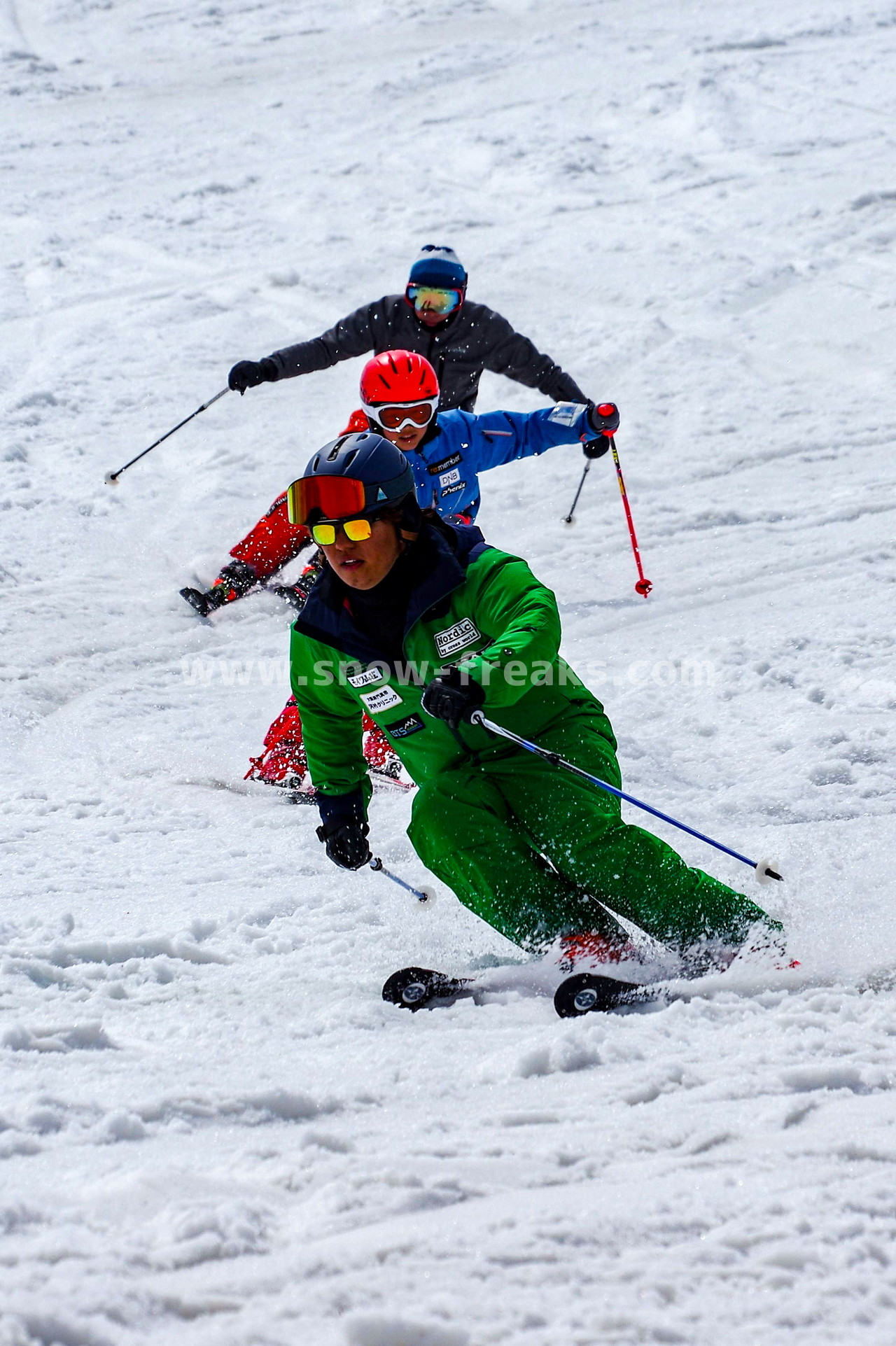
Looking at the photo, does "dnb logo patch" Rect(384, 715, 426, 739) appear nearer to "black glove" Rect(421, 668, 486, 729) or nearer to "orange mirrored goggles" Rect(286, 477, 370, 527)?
"black glove" Rect(421, 668, 486, 729)

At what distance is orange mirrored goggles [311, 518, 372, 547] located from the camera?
3479 millimetres

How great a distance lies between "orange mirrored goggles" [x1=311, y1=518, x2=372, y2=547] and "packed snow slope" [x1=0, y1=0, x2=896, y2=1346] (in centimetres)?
134

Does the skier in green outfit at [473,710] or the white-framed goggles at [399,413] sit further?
the white-framed goggles at [399,413]

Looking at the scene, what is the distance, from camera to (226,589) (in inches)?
297

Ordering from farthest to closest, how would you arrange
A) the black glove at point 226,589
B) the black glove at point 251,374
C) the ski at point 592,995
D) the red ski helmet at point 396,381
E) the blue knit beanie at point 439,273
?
the black glove at point 226,589
the black glove at point 251,374
the blue knit beanie at point 439,273
the red ski helmet at point 396,381
the ski at point 592,995

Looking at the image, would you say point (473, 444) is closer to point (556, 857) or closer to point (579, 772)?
point (579, 772)

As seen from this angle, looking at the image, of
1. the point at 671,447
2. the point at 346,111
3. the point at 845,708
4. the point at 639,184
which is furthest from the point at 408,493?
the point at 346,111

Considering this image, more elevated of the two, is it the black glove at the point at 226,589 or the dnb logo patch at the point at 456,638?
the dnb logo patch at the point at 456,638

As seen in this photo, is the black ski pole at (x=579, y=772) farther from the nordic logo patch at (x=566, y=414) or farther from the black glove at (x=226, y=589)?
the black glove at (x=226, y=589)

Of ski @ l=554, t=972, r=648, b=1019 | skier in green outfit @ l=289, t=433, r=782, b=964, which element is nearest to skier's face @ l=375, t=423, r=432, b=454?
skier in green outfit @ l=289, t=433, r=782, b=964

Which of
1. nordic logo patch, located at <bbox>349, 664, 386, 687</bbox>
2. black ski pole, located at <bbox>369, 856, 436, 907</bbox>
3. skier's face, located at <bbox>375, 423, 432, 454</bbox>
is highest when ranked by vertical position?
skier's face, located at <bbox>375, 423, 432, 454</bbox>

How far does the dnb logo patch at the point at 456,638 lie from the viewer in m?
3.65

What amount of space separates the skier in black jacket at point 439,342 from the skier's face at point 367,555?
3.27 meters

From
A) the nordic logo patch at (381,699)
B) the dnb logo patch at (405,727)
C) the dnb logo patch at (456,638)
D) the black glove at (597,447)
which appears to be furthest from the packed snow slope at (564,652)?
the black glove at (597,447)
